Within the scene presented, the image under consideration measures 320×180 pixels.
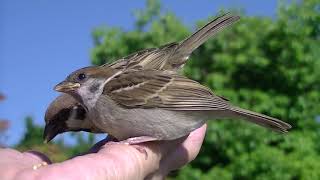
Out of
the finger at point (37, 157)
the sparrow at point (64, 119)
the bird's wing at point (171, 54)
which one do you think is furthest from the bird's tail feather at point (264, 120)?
the finger at point (37, 157)

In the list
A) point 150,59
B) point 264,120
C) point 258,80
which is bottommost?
point 258,80

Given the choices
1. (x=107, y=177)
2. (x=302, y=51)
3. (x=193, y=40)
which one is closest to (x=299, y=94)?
(x=302, y=51)

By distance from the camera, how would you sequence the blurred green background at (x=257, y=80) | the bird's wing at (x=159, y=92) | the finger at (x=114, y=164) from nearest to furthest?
the finger at (x=114, y=164)
the bird's wing at (x=159, y=92)
the blurred green background at (x=257, y=80)

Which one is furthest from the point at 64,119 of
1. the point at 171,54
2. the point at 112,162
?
the point at 112,162

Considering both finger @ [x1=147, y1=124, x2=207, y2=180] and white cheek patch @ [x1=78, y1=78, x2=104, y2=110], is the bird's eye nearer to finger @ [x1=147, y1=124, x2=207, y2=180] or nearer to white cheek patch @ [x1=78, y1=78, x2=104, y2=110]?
white cheek patch @ [x1=78, y1=78, x2=104, y2=110]

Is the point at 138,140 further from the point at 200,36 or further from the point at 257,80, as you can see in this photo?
the point at 257,80

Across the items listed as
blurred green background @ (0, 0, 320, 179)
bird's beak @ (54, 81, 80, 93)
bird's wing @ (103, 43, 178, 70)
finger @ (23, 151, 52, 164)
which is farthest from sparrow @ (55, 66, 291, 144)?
blurred green background @ (0, 0, 320, 179)

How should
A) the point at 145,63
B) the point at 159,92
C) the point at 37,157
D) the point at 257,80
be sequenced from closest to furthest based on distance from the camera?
1. the point at 37,157
2. the point at 159,92
3. the point at 145,63
4. the point at 257,80

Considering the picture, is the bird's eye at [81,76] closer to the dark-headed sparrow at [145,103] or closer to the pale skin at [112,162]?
the dark-headed sparrow at [145,103]
